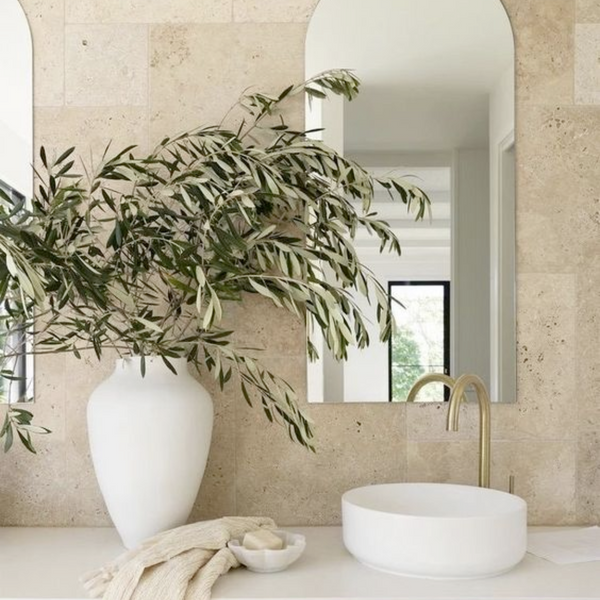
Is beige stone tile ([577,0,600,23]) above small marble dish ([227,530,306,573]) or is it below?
above

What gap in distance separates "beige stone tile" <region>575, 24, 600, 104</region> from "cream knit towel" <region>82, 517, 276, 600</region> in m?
1.19

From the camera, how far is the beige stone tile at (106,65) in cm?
176

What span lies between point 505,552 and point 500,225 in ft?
2.46

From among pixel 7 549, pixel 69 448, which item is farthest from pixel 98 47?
pixel 7 549

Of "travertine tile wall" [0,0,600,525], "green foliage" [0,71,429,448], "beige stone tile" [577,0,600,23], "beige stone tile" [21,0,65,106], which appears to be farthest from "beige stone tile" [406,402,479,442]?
"beige stone tile" [21,0,65,106]

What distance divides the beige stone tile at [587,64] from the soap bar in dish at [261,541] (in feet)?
3.76

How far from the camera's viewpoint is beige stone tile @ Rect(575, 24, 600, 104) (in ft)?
5.78

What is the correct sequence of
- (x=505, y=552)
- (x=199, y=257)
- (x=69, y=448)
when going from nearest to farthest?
1. (x=505, y=552)
2. (x=199, y=257)
3. (x=69, y=448)

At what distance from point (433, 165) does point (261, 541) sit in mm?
900

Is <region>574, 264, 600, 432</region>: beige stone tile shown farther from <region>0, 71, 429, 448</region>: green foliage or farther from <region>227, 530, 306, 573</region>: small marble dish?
<region>227, 530, 306, 573</region>: small marble dish

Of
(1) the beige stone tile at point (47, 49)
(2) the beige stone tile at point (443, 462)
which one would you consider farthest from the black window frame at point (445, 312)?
(1) the beige stone tile at point (47, 49)

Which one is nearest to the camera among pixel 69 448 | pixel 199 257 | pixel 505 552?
pixel 505 552

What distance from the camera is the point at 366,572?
1381 millimetres

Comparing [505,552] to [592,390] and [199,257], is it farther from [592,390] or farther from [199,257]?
[199,257]
